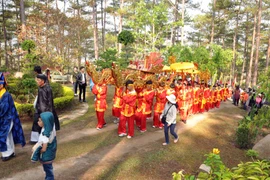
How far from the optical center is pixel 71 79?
22.1 m

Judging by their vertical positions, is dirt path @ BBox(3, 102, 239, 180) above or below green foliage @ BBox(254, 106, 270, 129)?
below

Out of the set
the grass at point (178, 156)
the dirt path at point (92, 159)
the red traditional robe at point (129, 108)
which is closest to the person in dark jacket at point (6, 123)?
the dirt path at point (92, 159)

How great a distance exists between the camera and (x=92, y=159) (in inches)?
213

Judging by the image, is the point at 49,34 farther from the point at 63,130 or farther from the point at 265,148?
the point at 265,148

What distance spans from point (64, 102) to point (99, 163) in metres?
5.28

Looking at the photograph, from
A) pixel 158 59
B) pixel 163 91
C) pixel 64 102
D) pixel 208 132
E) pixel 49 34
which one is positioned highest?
pixel 49 34

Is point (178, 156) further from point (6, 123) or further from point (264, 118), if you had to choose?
point (6, 123)

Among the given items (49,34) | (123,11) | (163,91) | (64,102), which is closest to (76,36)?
(49,34)

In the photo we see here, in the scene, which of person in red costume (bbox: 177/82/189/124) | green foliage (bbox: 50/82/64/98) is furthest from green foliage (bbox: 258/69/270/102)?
green foliage (bbox: 50/82/64/98)

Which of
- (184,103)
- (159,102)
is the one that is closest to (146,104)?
(159,102)

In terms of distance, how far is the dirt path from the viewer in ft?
15.0

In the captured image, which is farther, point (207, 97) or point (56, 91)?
point (207, 97)

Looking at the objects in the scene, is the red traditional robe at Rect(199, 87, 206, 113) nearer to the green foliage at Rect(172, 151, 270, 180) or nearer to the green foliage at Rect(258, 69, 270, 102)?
the green foliage at Rect(258, 69, 270, 102)

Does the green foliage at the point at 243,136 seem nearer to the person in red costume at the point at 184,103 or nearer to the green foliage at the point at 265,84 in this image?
the person in red costume at the point at 184,103
